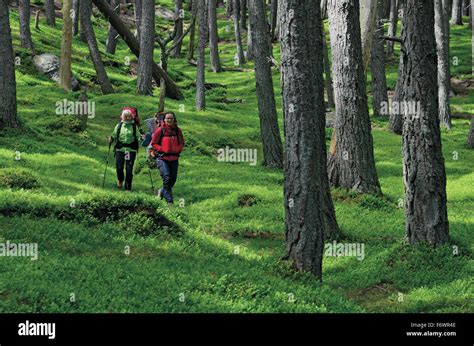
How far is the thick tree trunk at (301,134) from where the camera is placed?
9.88 meters

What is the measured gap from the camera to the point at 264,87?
819 inches

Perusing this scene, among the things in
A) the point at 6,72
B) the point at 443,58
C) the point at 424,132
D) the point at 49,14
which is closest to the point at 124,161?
the point at 6,72

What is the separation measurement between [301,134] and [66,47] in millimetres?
19714

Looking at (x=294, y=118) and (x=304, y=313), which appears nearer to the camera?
(x=304, y=313)

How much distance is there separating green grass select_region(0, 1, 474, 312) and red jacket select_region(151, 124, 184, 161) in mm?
1380

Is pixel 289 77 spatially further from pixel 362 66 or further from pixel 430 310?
pixel 362 66

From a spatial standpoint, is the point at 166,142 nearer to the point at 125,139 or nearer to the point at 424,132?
the point at 125,139

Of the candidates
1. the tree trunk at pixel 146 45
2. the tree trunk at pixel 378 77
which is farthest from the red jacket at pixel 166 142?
the tree trunk at pixel 378 77

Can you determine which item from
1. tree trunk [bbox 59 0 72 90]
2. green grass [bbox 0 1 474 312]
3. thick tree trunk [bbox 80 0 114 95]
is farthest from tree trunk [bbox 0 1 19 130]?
thick tree trunk [bbox 80 0 114 95]

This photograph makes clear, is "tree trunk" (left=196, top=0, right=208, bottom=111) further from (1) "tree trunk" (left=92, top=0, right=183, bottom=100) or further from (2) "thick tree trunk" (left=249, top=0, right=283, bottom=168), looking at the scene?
(2) "thick tree trunk" (left=249, top=0, right=283, bottom=168)

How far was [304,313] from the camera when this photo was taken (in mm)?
8297

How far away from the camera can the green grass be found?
8547 mm

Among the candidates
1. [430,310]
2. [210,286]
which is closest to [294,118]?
[210,286]

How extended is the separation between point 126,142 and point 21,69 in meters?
17.9
